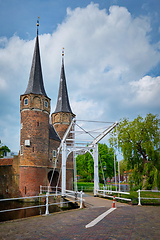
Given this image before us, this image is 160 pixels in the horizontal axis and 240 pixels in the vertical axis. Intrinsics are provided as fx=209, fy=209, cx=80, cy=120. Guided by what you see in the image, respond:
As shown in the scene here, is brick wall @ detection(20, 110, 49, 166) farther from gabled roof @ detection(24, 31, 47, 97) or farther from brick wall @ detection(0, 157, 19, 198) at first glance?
gabled roof @ detection(24, 31, 47, 97)

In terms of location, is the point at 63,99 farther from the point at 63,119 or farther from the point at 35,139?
the point at 35,139

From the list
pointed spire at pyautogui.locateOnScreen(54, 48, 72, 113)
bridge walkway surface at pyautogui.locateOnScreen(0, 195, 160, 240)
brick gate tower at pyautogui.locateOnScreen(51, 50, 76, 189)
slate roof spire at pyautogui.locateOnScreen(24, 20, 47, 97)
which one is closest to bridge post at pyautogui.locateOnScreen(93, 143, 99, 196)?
bridge walkway surface at pyautogui.locateOnScreen(0, 195, 160, 240)

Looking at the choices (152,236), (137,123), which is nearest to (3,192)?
(137,123)

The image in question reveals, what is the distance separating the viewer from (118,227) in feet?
22.5

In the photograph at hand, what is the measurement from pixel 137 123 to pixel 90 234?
17046 millimetres

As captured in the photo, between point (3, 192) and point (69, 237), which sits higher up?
point (69, 237)

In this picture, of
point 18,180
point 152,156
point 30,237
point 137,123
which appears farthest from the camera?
point 18,180

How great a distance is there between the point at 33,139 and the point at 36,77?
27.2ft

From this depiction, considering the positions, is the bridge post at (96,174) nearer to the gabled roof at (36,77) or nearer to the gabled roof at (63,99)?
the gabled roof at (36,77)

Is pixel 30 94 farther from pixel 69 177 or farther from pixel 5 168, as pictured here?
pixel 69 177

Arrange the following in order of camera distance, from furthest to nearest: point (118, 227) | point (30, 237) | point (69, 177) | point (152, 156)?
1. point (69, 177)
2. point (152, 156)
3. point (118, 227)
4. point (30, 237)

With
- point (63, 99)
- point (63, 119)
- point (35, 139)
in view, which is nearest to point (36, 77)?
point (63, 99)

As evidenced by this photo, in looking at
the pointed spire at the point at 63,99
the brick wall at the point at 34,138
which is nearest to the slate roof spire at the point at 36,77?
the brick wall at the point at 34,138

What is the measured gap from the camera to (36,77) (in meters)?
27.1
